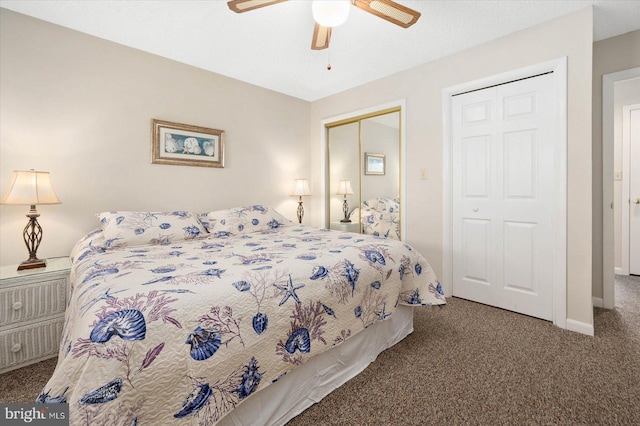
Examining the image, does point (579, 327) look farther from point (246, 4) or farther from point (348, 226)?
point (246, 4)

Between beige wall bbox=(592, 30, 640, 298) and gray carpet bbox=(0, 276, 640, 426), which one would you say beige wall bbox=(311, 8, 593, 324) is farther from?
beige wall bbox=(592, 30, 640, 298)

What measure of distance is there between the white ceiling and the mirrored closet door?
0.73 meters

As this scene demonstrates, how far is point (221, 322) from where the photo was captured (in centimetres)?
105

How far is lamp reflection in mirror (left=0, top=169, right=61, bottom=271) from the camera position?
190 centimetres

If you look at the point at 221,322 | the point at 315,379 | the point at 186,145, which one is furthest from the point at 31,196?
the point at 315,379

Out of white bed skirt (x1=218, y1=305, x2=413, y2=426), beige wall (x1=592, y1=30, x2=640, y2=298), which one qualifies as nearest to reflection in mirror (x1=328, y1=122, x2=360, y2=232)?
white bed skirt (x1=218, y1=305, x2=413, y2=426)

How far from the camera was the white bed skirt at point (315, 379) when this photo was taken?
1.22 m

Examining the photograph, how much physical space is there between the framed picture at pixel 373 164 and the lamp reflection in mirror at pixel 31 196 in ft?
10.1

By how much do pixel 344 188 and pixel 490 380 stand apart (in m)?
2.75

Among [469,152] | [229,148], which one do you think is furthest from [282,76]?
[469,152]

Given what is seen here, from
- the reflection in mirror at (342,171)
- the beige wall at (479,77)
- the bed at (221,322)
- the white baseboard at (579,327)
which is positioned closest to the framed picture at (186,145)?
the bed at (221,322)

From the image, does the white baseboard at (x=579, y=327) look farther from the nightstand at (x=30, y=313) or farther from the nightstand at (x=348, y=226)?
the nightstand at (x=30, y=313)

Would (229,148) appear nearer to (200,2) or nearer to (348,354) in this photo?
(200,2)
